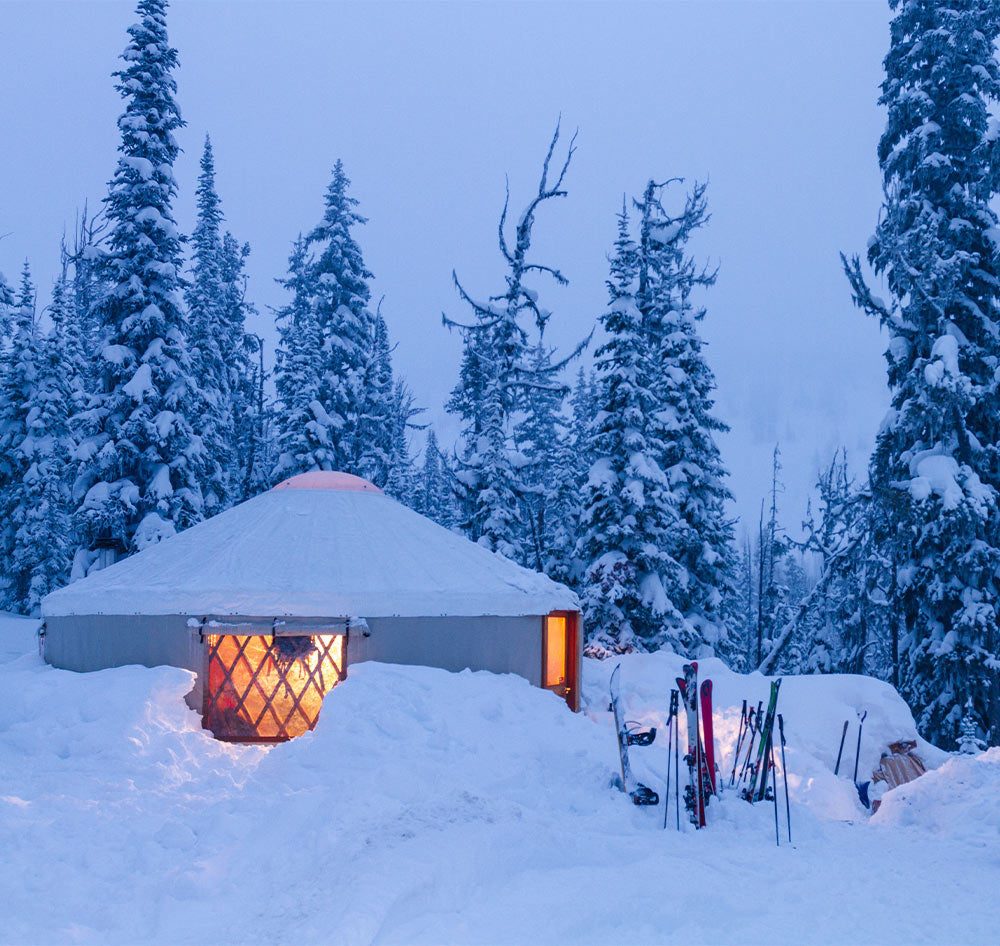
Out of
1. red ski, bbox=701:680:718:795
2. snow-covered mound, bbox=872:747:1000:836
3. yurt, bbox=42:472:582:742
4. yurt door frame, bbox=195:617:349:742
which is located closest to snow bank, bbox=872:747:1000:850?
snow-covered mound, bbox=872:747:1000:836

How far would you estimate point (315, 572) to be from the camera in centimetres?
922

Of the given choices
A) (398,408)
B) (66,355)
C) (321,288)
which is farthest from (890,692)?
(66,355)

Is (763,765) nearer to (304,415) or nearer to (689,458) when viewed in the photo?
(689,458)

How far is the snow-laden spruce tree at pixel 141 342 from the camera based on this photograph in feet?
46.5

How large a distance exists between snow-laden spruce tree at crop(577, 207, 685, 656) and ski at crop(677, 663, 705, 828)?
25.2 feet

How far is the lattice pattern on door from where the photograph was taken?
344 inches

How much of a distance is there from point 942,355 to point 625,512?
5.64m

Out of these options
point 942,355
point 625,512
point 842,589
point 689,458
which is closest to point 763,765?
point 942,355

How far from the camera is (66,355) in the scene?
73.5 feet

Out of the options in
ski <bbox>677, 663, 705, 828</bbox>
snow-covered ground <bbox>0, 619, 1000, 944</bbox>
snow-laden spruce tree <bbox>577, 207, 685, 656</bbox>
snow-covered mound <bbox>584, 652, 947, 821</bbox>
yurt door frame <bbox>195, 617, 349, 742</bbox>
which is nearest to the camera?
snow-covered ground <bbox>0, 619, 1000, 944</bbox>

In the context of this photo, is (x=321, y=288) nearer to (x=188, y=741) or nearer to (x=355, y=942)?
(x=188, y=741)

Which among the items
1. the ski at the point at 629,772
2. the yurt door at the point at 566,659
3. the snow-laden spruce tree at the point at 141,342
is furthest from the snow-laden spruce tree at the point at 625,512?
the ski at the point at 629,772

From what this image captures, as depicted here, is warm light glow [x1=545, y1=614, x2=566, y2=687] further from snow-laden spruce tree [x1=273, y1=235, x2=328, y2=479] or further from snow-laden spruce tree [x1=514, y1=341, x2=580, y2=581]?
snow-laden spruce tree [x1=273, y1=235, x2=328, y2=479]

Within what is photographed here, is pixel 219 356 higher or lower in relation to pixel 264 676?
higher
